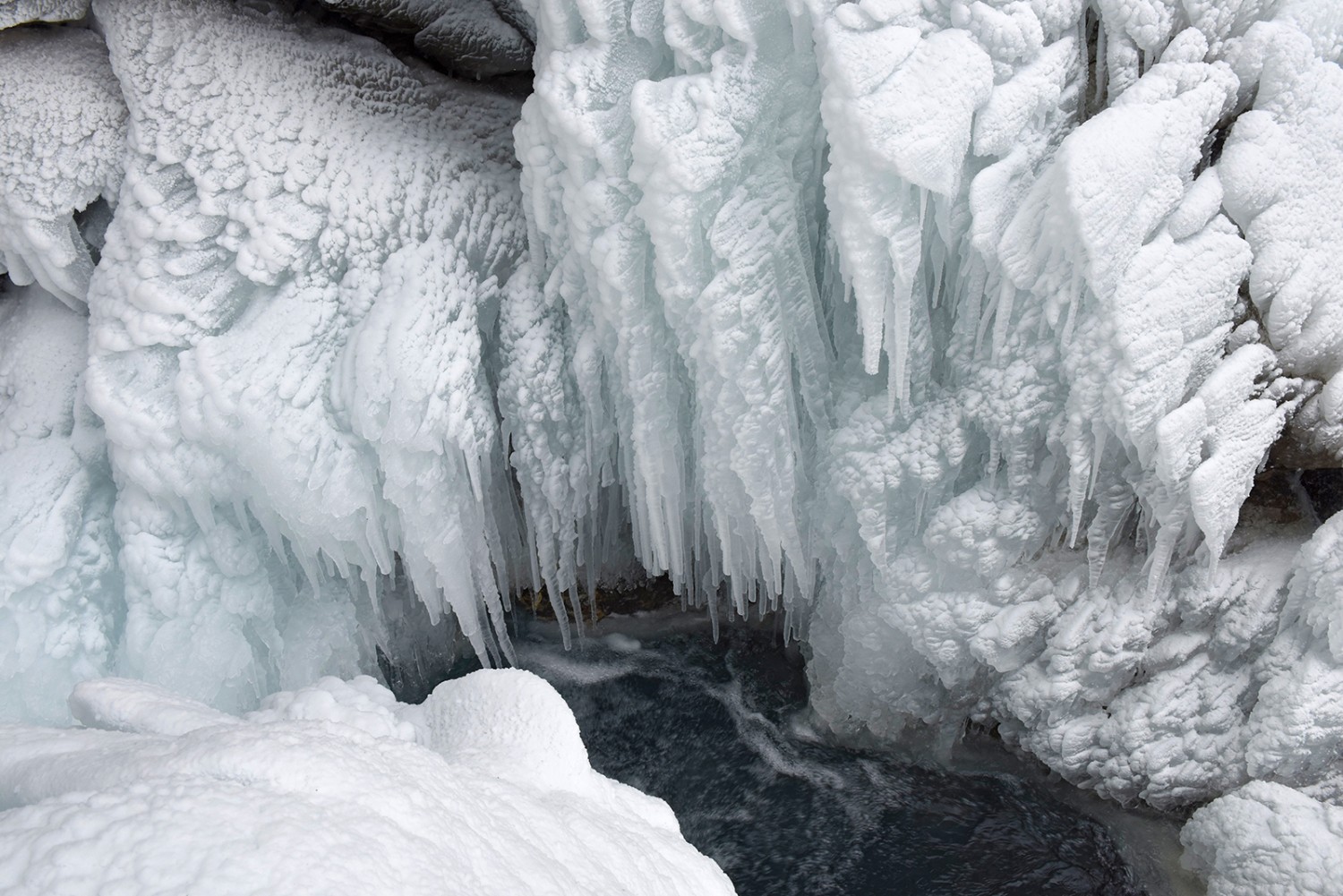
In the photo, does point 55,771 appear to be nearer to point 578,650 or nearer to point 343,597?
point 343,597

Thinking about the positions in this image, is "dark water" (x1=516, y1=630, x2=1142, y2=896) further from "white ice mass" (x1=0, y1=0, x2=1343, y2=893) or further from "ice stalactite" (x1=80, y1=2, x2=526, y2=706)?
"ice stalactite" (x1=80, y1=2, x2=526, y2=706)

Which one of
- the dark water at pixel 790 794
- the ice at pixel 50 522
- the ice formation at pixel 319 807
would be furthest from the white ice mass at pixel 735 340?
the ice formation at pixel 319 807

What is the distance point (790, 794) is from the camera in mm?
3869

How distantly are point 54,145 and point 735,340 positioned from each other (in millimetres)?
2157

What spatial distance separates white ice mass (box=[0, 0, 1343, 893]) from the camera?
8.04 ft

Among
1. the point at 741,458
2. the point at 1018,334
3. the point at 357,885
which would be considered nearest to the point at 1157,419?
the point at 1018,334

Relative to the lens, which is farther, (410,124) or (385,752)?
(410,124)

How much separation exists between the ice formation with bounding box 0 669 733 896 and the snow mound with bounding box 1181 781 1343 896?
2.05m

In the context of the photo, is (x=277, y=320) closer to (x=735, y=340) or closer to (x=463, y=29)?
(x=463, y=29)

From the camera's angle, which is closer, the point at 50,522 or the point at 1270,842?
the point at 1270,842

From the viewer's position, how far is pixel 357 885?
114 centimetres

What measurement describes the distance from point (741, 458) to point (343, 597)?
1671 mm

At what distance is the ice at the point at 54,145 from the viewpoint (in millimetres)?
2887

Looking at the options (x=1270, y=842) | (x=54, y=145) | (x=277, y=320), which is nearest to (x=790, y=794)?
(x=1270, y=842)
